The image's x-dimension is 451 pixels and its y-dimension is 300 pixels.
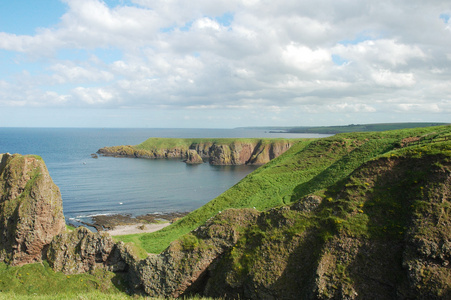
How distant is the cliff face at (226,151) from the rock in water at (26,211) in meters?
127

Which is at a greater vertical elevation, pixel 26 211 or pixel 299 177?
pixel 26 211

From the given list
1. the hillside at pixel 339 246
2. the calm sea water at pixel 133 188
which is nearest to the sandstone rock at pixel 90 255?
the hillside at pixel 339 246

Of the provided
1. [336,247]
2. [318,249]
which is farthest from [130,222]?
[336,247]

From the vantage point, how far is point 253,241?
1733 centimetres

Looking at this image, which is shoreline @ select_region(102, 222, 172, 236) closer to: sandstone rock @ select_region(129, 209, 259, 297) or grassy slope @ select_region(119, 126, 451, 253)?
grassy slope @ select_region(119, 126, 451, 253)

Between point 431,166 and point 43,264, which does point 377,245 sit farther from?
point 43,264

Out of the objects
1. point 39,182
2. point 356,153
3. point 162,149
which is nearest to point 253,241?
point 39,182

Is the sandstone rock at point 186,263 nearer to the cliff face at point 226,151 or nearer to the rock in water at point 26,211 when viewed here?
the rock in water at point 26,211

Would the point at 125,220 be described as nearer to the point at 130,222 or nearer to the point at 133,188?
the point at 130,222

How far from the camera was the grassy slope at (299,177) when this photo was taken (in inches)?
1355

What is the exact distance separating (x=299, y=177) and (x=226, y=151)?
110880 mm

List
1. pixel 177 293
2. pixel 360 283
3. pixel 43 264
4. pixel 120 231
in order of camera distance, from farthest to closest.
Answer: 1. pixel 120 231
2. pixel 43 264
3. pixel 177 293
4. pixel 360 283

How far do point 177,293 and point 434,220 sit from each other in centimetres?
1355

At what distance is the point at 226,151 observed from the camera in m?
154
